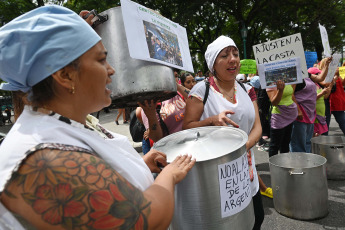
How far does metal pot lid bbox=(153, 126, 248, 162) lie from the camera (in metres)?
1.22

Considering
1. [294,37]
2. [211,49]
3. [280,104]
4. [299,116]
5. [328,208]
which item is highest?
[294,37]

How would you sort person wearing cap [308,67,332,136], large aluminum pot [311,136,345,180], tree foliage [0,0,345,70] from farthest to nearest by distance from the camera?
tree foliage [0,0,345,70] < person wearing cap [308,67,332,136] < large aluminum pot [311,136,345,180]

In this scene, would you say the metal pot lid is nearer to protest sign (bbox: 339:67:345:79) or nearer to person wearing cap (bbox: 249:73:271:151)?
person wearing cap (bbox: 249:73:271:151)

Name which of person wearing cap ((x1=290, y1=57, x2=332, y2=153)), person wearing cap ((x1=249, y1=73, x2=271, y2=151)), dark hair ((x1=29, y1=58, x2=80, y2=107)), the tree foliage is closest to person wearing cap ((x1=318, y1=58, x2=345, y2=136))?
person wearing cap ((x1=249, y1=73, x2=271, y2=151))

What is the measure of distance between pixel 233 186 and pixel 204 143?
255mm

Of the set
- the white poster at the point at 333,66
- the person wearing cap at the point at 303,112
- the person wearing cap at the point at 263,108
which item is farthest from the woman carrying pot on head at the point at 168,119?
the white poster at the point at 333,66

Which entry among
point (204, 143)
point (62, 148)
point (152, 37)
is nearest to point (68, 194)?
point (62, 148)

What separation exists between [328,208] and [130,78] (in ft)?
9.68

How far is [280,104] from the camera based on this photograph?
Result: 3695mm

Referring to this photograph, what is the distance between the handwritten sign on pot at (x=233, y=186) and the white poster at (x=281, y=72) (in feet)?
7.46

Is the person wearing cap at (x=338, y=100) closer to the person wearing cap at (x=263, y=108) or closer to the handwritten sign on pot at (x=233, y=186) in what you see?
the person wearing cap at (x=263, y=108)

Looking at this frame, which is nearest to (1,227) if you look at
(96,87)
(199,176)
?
(96,87)

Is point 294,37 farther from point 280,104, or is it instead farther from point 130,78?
point 130,78

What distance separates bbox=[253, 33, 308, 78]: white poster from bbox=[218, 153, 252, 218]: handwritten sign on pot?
2411mm
